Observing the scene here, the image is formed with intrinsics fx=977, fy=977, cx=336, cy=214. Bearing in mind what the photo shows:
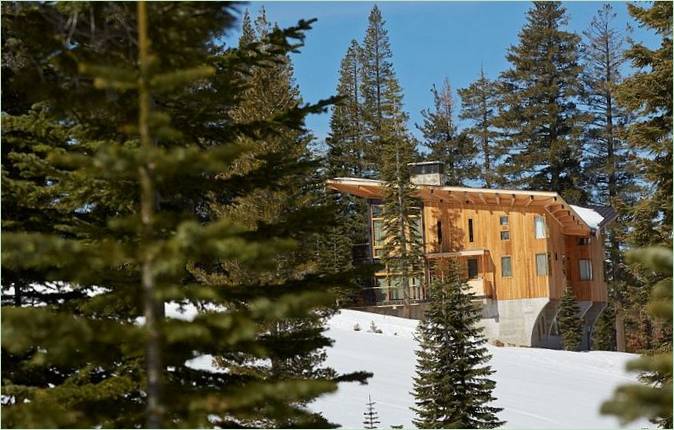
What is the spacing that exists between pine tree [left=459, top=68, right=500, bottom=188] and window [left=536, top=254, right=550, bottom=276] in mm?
19719

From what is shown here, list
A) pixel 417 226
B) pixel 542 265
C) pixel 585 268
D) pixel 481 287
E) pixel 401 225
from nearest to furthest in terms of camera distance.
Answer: pixel 542 265, pixel 481 287, pixel 401 225, pixel 417 226, pixel 585 268

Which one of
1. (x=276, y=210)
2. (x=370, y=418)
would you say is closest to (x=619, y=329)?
(x=276, y=210)

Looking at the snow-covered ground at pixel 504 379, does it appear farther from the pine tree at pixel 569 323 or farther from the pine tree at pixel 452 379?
the pine tree at pixel 452 379

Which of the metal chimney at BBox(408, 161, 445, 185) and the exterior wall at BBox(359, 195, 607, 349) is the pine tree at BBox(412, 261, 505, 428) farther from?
the metal chimney at BBox(408, 161, 445, 185)

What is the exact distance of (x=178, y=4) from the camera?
7930 millimetres

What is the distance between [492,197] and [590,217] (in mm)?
7993

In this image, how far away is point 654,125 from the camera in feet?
54.1

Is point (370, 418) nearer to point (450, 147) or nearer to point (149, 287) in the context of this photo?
point (149, 287)

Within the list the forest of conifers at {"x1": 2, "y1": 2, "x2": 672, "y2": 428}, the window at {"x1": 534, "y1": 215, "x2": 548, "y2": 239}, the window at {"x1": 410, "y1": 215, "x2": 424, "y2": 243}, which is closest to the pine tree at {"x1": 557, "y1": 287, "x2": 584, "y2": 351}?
the window at {"x1": 534, "y1": 215, "x2": 548, "y2": 239}

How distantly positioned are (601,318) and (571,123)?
1507 cm

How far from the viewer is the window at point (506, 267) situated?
41031mm

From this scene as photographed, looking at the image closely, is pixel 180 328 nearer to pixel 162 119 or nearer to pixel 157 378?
pixel 157 378

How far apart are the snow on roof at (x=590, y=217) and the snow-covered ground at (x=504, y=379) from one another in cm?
743

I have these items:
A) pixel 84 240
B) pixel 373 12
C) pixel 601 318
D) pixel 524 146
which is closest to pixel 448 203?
pixel 601 318
